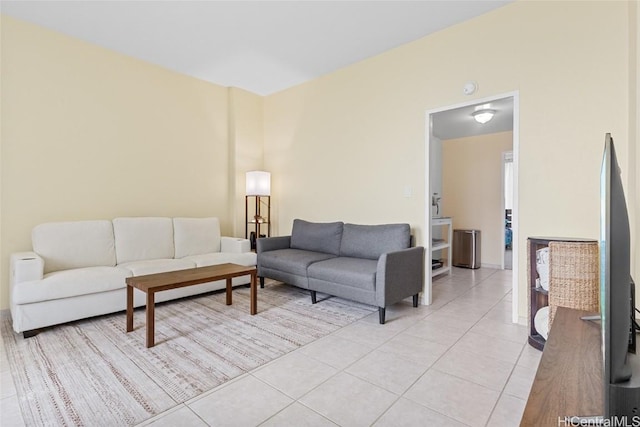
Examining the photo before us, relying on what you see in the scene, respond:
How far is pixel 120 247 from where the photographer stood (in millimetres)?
3426

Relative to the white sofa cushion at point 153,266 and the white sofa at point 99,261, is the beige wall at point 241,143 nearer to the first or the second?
the white sofa at point 99,261

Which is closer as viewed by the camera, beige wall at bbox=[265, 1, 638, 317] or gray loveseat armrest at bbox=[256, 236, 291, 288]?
beige wall at bbox=[265, 1, 638, 317]

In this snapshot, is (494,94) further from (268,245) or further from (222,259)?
(222,259)

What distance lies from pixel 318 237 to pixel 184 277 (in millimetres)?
1761

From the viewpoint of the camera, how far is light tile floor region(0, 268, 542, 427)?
158cm

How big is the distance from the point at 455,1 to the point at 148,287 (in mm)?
3459

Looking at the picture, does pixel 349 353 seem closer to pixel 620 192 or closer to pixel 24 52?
pixel 620 192

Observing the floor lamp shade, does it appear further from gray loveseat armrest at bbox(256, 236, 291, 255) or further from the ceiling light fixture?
the ceiling light fixture

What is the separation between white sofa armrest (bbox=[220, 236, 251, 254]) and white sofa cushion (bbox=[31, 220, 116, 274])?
4.11 ft

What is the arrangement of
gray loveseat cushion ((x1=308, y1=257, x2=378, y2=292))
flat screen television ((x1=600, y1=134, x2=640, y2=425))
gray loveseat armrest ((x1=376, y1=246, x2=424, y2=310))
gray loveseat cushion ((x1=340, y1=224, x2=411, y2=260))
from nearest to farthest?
flat screen television ((x1=600, y1=134, x2=640, y2=425))
gray loveseat armrest ((x1=376, y1=246, x2=424, y2=310))
gray loveseat cushion ((x1=308, y1=257, x2=378, y2=292))
gray loveseat cushion ((x1=340, y1=224, x2=411, y2=260))

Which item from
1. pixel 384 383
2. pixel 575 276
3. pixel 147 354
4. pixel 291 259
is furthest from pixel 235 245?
pixel 575 276

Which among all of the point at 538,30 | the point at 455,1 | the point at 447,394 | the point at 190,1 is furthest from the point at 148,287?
the point at 538,30

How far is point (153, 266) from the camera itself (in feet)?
10.3

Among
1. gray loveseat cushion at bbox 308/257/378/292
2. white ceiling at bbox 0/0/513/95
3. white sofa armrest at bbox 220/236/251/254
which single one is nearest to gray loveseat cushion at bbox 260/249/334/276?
gray loveseat cushion at bbox 308/257/378/292
